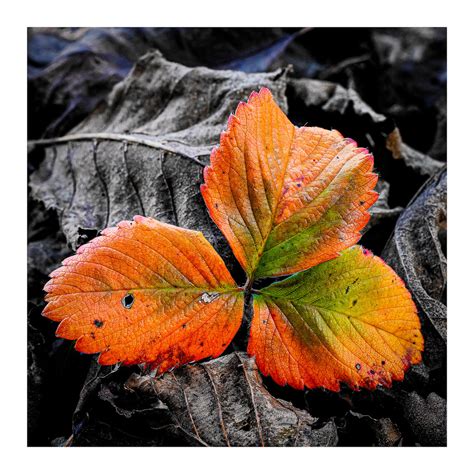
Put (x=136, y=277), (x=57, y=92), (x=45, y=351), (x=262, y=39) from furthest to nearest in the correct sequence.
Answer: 1. (x=262, y=39)
2. (x=57, y=92)
3. (x=45, y=351)
4. (x=136, y=277)

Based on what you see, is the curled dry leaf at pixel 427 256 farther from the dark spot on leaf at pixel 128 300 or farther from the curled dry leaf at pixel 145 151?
the dark spot on leaf at pixel 128 300

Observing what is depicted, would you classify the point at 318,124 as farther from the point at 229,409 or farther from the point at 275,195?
the point at 229,409

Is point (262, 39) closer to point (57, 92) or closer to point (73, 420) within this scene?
point (57, 92)

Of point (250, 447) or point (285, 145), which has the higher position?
point (285, 145)

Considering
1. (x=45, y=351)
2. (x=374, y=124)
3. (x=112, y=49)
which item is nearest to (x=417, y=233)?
(x=374, y=124)

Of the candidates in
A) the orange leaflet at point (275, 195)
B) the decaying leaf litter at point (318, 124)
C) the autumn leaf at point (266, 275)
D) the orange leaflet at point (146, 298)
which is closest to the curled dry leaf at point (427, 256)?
the decaying leaf litter at point (318, 124)

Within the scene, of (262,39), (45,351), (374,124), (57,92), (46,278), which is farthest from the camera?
(262,39)
